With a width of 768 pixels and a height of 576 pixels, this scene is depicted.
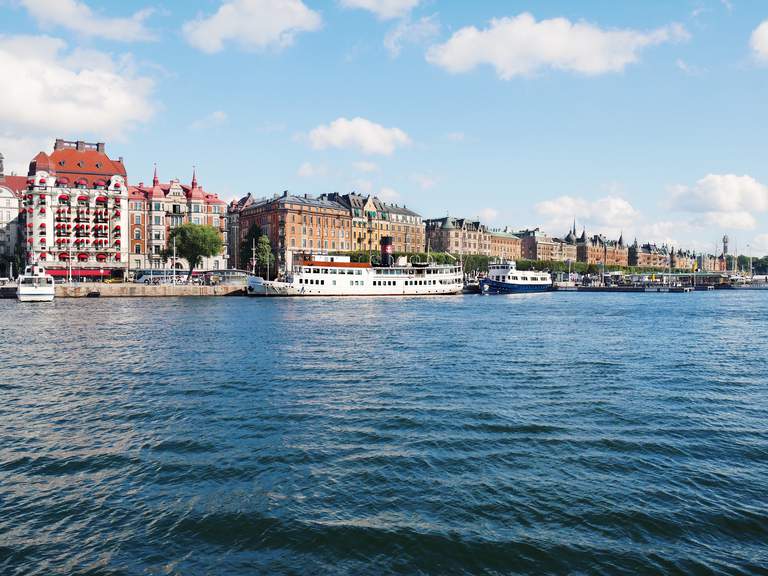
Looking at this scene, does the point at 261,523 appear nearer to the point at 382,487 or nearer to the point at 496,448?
the point at 382,487

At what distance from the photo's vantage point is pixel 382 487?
1309 centimetres

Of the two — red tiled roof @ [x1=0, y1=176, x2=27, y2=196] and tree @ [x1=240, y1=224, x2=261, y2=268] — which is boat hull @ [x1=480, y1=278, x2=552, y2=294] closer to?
tree @ [x1=240, y1=224, x2=261, y2=268]

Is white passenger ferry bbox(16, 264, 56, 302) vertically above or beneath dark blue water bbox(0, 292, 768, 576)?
above

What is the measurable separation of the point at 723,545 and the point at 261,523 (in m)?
8.63

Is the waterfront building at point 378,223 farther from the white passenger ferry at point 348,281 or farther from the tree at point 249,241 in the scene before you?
the white passenger ferry at point 348,281

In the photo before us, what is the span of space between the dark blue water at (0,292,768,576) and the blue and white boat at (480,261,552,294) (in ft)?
313

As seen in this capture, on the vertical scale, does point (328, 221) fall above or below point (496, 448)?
above

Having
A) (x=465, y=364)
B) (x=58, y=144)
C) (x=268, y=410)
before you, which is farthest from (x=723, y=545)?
(x=58, y=144)

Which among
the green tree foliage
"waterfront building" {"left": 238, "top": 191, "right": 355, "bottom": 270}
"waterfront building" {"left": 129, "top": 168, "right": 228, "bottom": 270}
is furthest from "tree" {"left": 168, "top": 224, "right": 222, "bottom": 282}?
the green tree foliage

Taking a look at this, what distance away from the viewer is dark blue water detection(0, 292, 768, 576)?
33.9 ft

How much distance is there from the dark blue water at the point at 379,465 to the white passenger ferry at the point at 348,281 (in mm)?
67185

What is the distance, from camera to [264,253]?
130m

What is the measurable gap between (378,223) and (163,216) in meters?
59.4

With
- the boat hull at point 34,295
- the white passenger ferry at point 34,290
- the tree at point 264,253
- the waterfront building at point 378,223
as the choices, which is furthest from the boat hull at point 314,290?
the waterfront building at point 378,223
